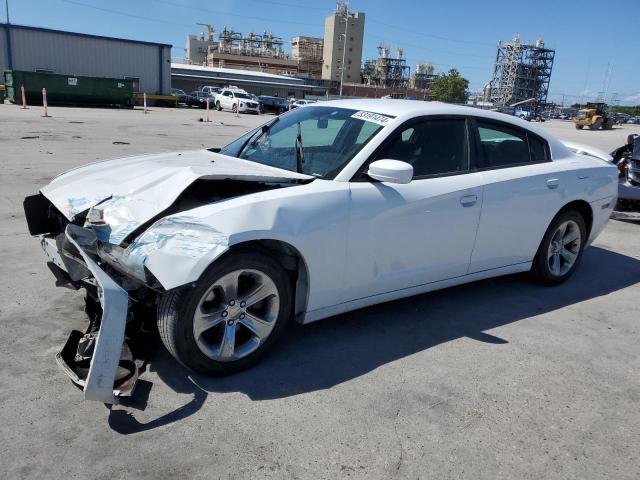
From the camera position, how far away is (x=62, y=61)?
4031 centimetres

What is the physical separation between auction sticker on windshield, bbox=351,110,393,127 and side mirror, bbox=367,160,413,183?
1.61ft

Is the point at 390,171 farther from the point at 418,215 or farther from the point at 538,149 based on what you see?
the point at 538,149

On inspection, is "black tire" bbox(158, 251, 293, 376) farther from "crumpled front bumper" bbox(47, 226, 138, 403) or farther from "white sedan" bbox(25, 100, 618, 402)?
"crumpled front bumper" bbox(47, 226, 138, 403)

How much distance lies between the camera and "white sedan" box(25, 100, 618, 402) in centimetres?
283

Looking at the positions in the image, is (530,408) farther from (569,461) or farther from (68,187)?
(68,187)

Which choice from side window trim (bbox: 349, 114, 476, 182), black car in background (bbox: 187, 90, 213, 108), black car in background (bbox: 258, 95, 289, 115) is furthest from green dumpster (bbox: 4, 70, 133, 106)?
side window trim (bbox: 349, 114, 476, 182)

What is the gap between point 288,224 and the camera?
3.05 m

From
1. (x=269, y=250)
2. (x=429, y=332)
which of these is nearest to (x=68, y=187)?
(x=269, y=250)

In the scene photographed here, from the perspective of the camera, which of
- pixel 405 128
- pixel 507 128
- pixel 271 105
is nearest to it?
pixel 405 128

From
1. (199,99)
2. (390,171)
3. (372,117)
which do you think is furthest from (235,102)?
(390,171)

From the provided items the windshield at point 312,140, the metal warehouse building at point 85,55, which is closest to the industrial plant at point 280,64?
the metal warehouse building at point 85,55

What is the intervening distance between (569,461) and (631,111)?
524 feet

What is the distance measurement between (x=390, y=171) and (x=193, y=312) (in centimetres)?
148

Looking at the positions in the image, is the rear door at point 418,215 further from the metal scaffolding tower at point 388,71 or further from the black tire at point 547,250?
the metal scaffolding tower at point 388,71
